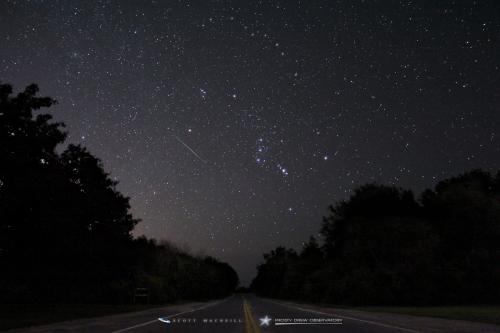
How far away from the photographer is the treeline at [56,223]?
30814 millimetres

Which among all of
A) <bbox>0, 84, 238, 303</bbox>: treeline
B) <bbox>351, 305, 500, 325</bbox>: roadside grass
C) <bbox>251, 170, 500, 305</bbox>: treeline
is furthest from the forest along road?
<bbox>251, 170, 500, 305</bbox>: treeline

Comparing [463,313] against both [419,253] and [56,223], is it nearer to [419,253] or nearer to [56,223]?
[419,253]

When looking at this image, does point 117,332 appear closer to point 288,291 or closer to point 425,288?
point 425,288

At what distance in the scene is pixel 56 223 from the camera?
32406 mm

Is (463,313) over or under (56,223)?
under

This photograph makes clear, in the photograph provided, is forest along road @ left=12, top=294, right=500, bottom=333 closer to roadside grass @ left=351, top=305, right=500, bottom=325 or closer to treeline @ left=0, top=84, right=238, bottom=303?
roadside grass @ left=351, top=305, right=500, bottom=325

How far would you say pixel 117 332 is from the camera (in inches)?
683

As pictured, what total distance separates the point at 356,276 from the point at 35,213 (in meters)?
30.8

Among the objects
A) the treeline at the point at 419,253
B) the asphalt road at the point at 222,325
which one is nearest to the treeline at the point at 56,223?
the asphalt road at the point at 222,325

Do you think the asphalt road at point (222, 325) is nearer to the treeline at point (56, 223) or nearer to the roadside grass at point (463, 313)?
the roadside grass at point (463, 313)

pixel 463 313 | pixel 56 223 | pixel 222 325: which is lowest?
pixel 222 325

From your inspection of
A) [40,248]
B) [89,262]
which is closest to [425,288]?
[89,262]

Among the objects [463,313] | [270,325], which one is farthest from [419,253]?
[270,325]

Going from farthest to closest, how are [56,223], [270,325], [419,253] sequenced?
1. [419,253]
2. [56,223]
3. [270,325]
